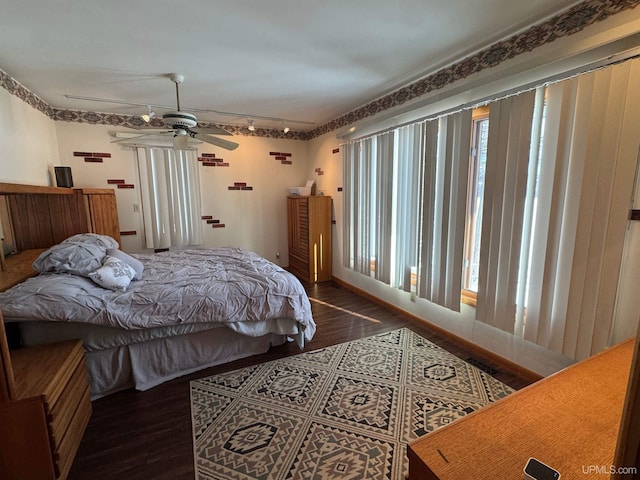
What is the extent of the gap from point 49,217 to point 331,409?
364cm

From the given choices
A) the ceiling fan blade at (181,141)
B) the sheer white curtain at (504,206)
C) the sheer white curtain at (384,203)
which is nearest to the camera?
the sheer white curtain at (504,206)

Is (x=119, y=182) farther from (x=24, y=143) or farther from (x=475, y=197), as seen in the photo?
(x=475, y=197)

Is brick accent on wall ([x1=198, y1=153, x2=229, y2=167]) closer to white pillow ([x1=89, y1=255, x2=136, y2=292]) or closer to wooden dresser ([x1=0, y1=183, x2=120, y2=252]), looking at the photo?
wooden dresser ([x1=0, y1=183, x2=120, y2=252])

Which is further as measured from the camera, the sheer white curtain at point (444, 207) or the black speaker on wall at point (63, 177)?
the black speaker on wall at point (63, 177)

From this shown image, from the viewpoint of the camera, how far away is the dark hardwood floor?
1.55 metres

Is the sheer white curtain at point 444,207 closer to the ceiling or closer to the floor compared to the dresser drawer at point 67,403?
closer to the ceiling

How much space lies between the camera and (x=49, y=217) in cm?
331

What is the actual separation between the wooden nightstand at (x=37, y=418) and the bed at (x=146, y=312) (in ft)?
1.14

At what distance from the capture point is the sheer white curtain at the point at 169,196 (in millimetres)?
4254

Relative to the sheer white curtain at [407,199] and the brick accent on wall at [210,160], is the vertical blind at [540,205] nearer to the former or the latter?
the sheer white curtain at [407,199]

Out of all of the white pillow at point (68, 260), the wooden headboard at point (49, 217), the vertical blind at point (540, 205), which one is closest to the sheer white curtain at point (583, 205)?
the vertical blind at point (540, 205)

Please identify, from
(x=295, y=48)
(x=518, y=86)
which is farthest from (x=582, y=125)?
(x=295, y=48)

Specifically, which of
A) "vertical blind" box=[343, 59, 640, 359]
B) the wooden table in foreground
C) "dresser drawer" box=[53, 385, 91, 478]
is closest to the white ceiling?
"vertical blind" box=[343, 59, 640, 359]

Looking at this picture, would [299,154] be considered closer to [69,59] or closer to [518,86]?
[69,59]
